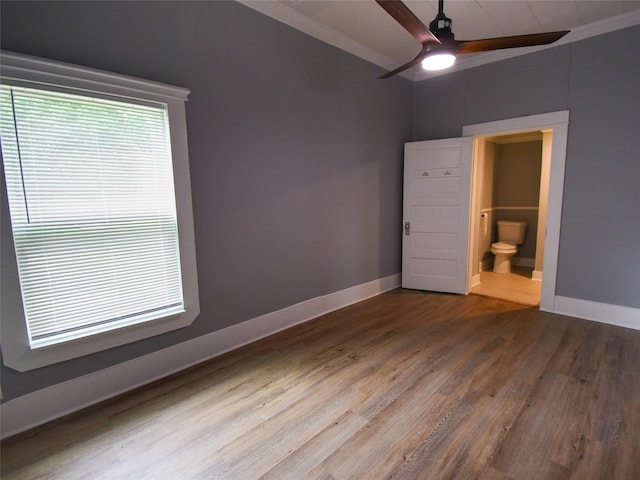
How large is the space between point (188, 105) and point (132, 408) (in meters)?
2.15

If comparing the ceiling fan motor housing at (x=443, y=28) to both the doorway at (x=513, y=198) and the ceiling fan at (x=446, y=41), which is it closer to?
the ceiling fan at (x=446, y=41)

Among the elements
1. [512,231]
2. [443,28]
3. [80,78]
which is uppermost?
[443,28]

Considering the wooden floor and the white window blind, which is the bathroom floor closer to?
the wooden floor

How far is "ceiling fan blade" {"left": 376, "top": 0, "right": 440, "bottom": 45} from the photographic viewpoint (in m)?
1.48

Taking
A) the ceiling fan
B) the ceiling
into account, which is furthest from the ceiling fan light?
the ceiling

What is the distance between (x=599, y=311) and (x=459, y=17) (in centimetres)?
334

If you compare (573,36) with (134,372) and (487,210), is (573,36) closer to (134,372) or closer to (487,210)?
(487,210)

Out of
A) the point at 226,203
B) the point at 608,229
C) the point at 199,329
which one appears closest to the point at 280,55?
the point at 226,203

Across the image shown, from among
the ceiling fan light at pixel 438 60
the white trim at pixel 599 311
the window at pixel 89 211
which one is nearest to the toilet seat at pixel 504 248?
the white trim at pixel 599 311

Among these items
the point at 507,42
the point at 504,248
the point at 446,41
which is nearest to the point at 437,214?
the point at 504,248

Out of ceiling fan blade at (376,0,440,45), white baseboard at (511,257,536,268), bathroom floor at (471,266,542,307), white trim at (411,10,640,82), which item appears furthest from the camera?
white baseboard at (511,257,536,268)

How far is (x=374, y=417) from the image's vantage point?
6.18ft

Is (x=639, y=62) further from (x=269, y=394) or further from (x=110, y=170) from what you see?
(x=110, y=170)

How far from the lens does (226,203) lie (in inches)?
103
